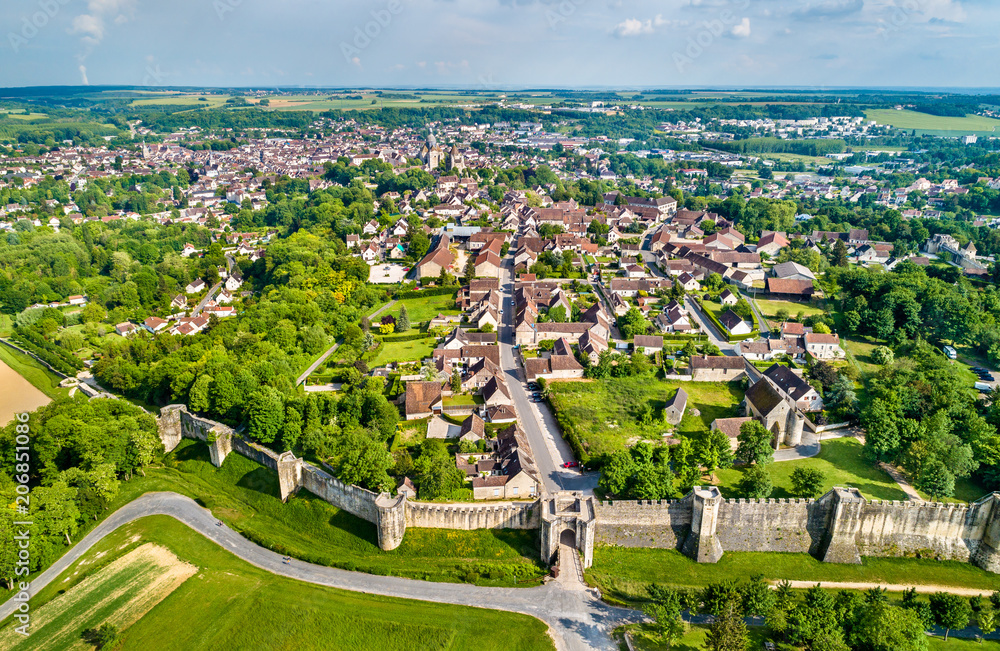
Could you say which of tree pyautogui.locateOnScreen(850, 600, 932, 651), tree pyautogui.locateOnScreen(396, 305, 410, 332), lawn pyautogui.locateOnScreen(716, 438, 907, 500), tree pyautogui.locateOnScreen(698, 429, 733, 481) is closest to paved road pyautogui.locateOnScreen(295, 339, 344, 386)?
tree pyautogui.locateOnScreen(396, 305, 410, 332)

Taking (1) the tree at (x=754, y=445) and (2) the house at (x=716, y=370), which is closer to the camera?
(1) the tree at (x=754, y=445)

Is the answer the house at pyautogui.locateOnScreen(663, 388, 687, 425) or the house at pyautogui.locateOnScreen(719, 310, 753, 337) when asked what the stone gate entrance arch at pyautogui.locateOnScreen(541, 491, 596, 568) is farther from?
the house at pyautogui.locateOnScreen(719, 310, 753, 337)

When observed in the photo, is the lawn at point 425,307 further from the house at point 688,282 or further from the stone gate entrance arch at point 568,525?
the stone gate entrance arch at point 568,525

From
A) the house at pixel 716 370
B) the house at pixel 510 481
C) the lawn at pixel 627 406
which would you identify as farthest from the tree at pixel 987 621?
the house at pixel 716 370

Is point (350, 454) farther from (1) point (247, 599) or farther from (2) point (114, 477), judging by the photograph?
(2) point (114, 477)

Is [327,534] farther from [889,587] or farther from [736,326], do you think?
[736,326]

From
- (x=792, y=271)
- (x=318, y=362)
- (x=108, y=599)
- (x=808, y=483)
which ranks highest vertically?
(x=792, y=271)

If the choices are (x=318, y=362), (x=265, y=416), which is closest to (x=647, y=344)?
(x=318, y=362)
